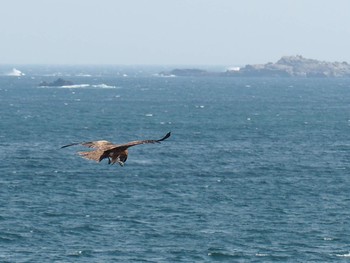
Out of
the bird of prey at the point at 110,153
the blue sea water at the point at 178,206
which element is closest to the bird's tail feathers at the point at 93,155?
the bird of prey at the point at 110,153

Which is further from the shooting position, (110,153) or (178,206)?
(178,206)

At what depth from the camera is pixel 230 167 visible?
15425cm

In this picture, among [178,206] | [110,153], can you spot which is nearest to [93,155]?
[110,153]

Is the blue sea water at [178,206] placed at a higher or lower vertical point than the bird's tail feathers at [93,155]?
lower

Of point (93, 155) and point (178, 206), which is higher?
point (93, 155)

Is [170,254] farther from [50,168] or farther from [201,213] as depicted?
[50,168]

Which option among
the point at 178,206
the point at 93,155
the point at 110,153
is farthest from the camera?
the point at 178,206

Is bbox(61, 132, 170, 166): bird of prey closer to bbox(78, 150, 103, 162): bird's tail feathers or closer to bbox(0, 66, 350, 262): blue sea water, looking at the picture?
bbox(78, 150, 103, 162): bird's tail feathers

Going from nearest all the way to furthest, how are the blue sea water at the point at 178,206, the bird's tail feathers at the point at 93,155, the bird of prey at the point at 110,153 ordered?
the bird's tail feathers at the point at 93,155
the bird of prey at the point at 110,153
the blue sea water at the point at 178,206

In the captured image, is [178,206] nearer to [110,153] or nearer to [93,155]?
[110,153]

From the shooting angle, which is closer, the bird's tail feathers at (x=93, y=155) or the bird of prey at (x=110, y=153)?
the bird's tail feathers at (x=93, y=155)

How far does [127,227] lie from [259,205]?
21.5m

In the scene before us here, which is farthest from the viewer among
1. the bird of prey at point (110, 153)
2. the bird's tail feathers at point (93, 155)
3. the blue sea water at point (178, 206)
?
the blue sea water at point (178, 206)

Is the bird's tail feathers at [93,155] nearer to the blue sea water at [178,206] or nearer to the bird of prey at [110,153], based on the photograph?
the bird of prey at [110,153]
